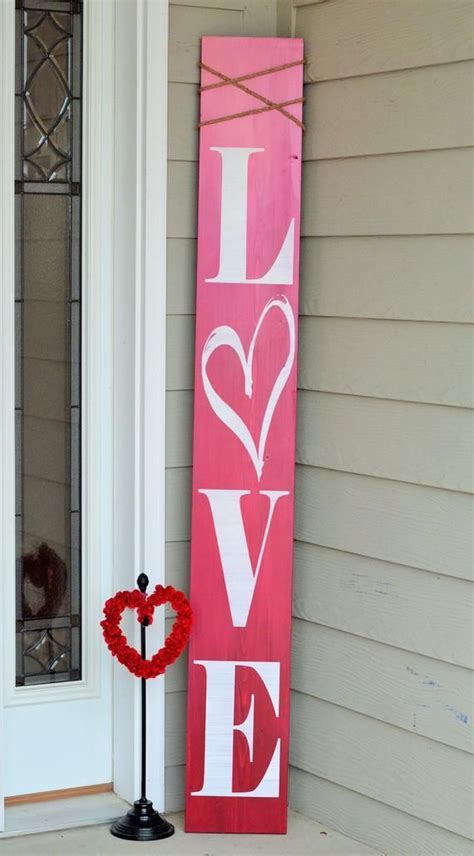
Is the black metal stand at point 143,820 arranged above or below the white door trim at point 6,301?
below

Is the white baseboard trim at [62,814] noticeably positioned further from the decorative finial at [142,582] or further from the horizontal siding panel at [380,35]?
the horizontal siding panel at [380,35]

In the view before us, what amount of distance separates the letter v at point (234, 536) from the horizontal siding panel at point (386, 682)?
20cm

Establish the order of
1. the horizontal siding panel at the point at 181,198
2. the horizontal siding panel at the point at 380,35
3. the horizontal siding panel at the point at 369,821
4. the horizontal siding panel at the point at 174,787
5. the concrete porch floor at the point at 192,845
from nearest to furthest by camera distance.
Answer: the horizontal siding panel at the point at 380,35 → the horizontal siding panel at the point at 369,821 → the concrete porch floor at the point at 192,845 → the horizontal siding panel at the point at 181,198 → the horizontal siding panel at the point at 174,787

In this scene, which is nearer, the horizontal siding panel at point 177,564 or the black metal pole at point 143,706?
the black metal pole at point 143,706

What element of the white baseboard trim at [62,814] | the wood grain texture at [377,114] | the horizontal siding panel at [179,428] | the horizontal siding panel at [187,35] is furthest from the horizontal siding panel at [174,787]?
the horizontal siding panel at [187,35]

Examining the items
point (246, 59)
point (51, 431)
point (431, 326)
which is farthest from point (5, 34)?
point (431, 326)

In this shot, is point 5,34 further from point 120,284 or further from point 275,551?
point 275,551

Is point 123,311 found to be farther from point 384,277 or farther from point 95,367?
point 384,277

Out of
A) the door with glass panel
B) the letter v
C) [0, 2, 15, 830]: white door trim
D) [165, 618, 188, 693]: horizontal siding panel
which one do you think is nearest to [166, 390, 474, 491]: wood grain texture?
the letter v

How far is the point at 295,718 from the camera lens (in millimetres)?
2836

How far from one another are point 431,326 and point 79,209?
924mm

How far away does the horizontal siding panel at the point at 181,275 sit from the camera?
8.97ft

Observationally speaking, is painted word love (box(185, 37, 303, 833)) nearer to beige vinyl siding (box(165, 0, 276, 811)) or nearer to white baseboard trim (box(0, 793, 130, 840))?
beige vinyl siding (box(165, 0, 276, 811))

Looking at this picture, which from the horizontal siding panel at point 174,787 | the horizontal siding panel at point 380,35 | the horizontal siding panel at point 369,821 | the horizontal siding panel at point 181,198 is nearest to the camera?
the horizontal siding panel at point 380,35
